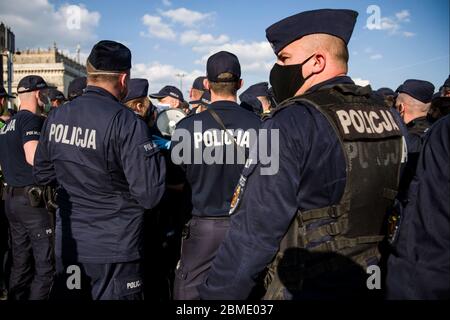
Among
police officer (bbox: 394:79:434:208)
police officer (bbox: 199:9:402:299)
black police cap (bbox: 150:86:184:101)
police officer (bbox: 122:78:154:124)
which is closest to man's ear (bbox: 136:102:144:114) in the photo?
police officer (bbox: 122:78:154:124)

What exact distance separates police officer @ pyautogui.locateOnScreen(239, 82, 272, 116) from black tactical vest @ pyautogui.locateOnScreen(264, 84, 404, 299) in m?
4.80

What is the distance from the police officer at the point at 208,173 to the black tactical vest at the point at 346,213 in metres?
1.52

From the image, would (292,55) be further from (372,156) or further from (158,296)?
(158,296)

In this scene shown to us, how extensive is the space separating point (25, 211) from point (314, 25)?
4.14m

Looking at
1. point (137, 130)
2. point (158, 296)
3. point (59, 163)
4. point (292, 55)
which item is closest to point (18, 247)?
point (158, 296)

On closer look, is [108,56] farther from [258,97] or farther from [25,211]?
[258,97]

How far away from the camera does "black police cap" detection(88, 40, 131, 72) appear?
3.09m

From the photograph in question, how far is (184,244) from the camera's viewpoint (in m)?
3.57

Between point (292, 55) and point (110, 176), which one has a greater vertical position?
point (292, 55)

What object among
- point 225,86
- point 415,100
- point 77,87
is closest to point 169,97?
point 77,87

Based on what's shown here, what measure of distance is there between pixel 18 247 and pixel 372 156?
4.58 m

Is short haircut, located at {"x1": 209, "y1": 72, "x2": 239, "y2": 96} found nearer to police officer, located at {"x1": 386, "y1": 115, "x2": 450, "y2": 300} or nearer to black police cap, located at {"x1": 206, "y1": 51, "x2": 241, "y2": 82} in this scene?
black police cap, located at {"x1": 206, "y1": 51, "x2": 241, "y2": 82}

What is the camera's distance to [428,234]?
4.94ft

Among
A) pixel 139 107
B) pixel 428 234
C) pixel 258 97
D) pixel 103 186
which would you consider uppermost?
pixel 258 97
